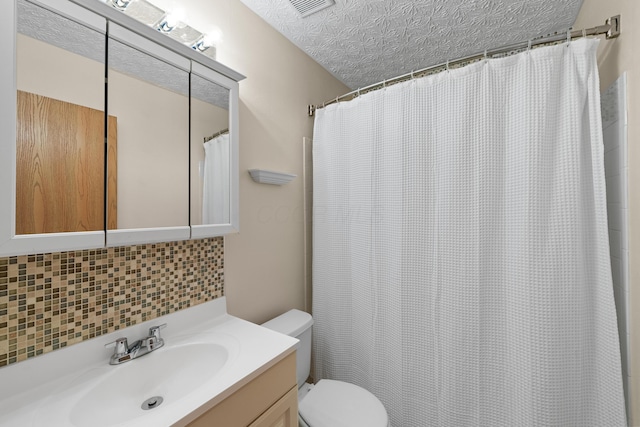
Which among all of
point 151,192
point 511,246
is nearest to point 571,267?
point 511,246

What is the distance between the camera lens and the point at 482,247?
119cm

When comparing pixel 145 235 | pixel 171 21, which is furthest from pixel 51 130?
pixel 171 21

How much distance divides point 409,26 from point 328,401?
202cm

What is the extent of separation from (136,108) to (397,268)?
1339 mm

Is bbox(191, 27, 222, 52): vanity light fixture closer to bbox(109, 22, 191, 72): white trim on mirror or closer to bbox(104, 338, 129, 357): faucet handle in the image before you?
bbox(109, 22, 191, 72): white trim on mirror

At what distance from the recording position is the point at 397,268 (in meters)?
1.41

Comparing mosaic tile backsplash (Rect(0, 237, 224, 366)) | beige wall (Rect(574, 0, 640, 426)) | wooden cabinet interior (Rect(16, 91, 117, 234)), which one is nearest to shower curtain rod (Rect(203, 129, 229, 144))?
wooden cabinet interior (Rect(16, 91, 117, 234))

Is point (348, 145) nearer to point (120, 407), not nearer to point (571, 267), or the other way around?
point (571, 267)

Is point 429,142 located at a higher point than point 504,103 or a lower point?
lower

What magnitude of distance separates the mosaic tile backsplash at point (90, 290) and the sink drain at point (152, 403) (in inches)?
10.7

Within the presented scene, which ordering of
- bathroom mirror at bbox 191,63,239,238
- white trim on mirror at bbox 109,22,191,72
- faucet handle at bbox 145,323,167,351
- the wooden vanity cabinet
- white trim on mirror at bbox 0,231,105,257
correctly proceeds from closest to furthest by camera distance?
white trim on mirror at bbox 0,231,105,257
the wooden vanity cabinet
white trim on mirror at bbox 109,22,191,72
faucet handle at bbox 145,323,167,351
bathroom mirror at bbox 191,63,239,238

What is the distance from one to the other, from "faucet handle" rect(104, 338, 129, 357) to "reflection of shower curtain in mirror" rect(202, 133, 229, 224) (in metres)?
0.49

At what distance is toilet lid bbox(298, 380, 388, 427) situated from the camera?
3.71ft

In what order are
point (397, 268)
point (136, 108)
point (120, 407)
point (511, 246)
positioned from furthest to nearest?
point (397, 268)
point (511, 246)
point (136, 108)
point (120, 407)
